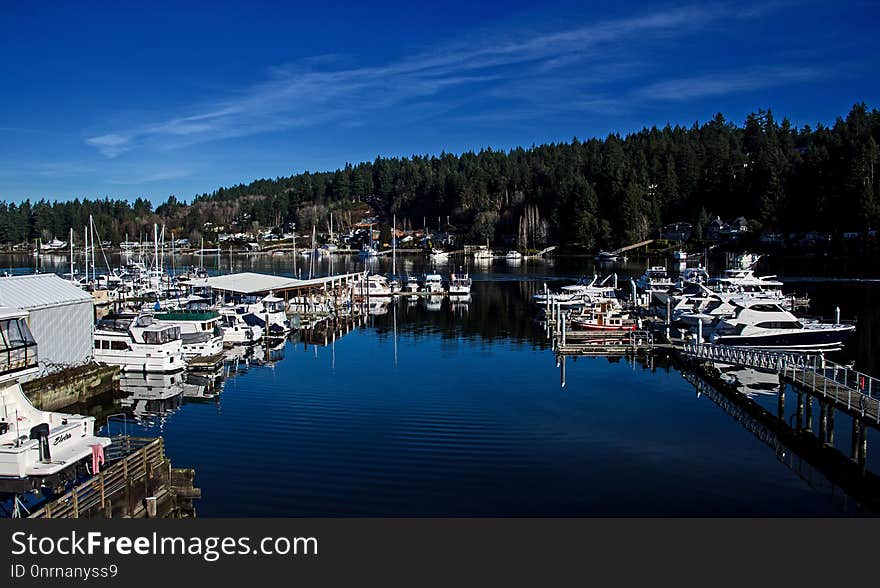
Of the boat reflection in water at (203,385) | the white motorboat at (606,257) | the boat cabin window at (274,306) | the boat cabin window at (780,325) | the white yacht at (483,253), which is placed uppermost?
the white yacht at (483,253)

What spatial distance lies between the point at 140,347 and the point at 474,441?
17122 mm

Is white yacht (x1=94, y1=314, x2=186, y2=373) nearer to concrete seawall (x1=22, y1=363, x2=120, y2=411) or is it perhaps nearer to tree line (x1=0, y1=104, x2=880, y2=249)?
concrete seawall (x1=22, y1=363, x2=120, y2=411)

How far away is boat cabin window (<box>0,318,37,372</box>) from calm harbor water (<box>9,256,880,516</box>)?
518 cm

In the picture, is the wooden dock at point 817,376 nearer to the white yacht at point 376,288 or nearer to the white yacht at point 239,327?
Answer: the white yacht at point 239,327

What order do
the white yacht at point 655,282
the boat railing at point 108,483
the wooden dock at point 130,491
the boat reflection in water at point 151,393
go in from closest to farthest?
the boat railing at point 108,483 < the wooden dock at point 130,491 < the boat reflection in water at point 151,393 < the white yacht at point 655,282

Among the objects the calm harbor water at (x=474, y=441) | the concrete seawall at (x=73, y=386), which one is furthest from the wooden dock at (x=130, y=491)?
the concrete seawall at (x=73, y=386)

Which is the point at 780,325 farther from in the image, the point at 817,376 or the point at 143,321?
the point at 143,321

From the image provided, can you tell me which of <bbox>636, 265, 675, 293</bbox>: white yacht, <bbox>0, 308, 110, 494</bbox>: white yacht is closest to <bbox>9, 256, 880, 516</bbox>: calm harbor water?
<bbox>0, 308, 110, 494</bbox>: white yacht

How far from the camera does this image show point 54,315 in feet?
93.7

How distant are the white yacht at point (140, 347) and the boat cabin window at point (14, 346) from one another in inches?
647

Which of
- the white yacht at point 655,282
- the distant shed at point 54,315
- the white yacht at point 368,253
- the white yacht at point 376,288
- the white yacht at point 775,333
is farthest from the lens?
the white yacht at point 368,253

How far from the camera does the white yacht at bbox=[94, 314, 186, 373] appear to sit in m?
32.3

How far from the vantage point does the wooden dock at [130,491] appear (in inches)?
508

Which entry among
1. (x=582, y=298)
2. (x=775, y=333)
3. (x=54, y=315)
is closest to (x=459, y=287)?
(x=582, y=298)
